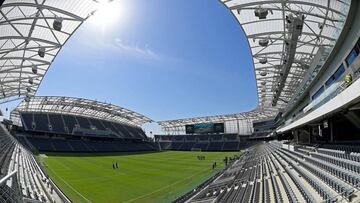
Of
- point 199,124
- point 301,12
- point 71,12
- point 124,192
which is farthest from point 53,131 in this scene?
point 301,12

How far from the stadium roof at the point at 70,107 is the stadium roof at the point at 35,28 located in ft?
108

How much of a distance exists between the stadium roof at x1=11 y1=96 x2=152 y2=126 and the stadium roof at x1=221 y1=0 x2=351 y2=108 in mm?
43463

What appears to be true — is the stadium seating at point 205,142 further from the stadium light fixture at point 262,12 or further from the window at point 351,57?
the window at point 351,57

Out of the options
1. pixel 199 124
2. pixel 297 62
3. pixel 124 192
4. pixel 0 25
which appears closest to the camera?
pixel 0 25

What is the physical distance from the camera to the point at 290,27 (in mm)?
17781

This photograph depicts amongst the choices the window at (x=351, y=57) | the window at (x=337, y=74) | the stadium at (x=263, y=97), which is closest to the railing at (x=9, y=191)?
the stadium at (x=263, y=97)

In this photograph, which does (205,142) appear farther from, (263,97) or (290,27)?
(290,27)

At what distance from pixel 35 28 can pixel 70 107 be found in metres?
53.1

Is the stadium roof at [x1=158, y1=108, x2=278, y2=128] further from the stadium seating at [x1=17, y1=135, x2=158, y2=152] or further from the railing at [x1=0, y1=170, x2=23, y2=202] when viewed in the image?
the railing at [x1=0, y1=170, x2=23, y2=202]

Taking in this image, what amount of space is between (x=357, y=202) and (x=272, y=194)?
16.4 ft

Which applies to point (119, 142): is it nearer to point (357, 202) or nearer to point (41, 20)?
point (41, 20)

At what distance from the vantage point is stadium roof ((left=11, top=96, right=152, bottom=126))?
61.1 metres

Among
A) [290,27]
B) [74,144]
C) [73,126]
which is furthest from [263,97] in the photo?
[73,126]

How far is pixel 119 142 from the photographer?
3265 inches
